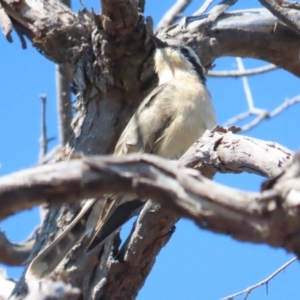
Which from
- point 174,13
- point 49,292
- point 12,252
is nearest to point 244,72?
point 174,13

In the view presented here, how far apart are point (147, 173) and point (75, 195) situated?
127mm

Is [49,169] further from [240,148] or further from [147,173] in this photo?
[240,148]

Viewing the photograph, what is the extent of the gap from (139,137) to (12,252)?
56.4 inches

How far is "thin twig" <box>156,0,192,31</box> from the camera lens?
5965 millimetres

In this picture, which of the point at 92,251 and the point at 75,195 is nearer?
the point at 75,195

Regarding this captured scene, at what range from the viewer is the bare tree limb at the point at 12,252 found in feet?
15.2

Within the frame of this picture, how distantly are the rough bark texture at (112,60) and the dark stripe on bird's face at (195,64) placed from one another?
7 centimetres

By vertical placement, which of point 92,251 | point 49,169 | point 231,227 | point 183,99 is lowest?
point 92,251

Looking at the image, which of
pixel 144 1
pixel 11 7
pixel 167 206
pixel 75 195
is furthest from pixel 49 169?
pixel 11 7

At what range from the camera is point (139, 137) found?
12.6ft

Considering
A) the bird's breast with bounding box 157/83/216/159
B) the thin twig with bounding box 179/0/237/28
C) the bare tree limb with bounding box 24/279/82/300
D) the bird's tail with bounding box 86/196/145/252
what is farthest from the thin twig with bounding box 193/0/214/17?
the bare tree limb with bounding box 24/279/82/300

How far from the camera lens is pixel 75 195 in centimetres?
115

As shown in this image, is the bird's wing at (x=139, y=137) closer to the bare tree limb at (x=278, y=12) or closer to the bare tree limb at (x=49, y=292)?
the bare tree limb at (x=278, y=12)

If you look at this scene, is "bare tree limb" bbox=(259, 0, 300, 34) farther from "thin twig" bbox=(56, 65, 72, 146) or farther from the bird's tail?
"thin twig" bbox=(56, 65, 72, 146)
